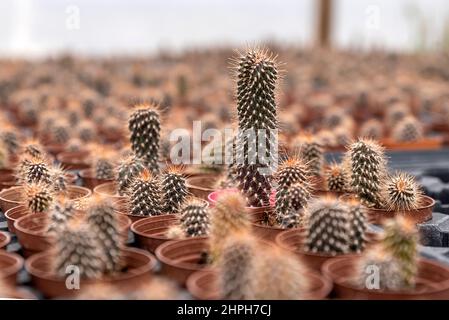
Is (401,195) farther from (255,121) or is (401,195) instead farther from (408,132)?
(408,132)

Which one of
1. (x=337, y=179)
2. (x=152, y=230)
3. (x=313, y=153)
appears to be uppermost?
(x=313, y=153)

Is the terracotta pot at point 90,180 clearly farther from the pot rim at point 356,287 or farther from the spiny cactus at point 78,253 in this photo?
the pot rim at point 356,287

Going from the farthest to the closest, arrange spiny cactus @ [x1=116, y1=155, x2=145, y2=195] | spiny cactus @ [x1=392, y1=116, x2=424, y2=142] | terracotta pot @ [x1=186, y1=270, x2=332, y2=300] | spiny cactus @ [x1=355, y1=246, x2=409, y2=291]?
spiny cactus @ [x1=392, y1=116, x2=424, y2=142] < spiny cactus @ [x1=116, y1=155, x2=145, y2=195] < spiny cactus @ [x1=355, y1=246, x2=409, y2=291] < terracotta pot @ [x1=186, y1=270, x2=332, y2=300]

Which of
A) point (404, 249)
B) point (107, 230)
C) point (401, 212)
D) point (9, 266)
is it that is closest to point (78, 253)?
point (107, 230)

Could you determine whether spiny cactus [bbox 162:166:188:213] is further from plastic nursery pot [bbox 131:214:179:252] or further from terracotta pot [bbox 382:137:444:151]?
terracotta pot [bbox 382:137:444:151]

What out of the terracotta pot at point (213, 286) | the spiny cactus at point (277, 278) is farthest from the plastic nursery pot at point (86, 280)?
the spiny cactus at point (277, 278)

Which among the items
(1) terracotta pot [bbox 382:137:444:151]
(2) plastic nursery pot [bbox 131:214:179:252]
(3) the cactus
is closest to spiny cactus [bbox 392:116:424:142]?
(1) terracotta pot [bbox 382:137:444:151]
